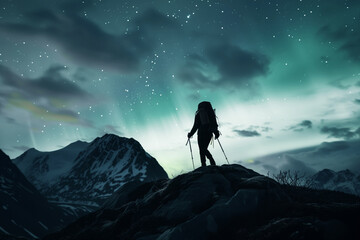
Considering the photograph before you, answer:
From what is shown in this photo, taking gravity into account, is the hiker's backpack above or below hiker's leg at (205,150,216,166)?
above

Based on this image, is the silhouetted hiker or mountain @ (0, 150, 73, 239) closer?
the silhouetted hiker

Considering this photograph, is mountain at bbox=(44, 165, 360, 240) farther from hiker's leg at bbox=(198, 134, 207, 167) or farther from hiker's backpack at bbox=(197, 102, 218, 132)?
hiker's backpack at bbox=(197, 102, 218, 132)

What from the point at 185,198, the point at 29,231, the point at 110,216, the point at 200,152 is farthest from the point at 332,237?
the point at 29,231

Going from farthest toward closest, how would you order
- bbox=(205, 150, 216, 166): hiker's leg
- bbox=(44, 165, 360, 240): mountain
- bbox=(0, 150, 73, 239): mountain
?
bbox=(0, 150, 73, 239): mountain < bbox=(205, 150, 216, 166): hiker's leg < bbox=(44, 165, 360, 240): mountain

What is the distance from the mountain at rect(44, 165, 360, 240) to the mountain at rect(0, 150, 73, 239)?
526 ft

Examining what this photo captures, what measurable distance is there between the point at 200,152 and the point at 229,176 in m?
2.46

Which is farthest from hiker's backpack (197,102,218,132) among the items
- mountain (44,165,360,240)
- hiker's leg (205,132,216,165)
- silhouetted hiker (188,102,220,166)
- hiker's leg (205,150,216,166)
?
mountain (44,165,360,240)

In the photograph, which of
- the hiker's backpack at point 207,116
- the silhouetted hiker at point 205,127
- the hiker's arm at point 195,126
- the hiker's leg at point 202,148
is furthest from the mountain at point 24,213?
the hiker's backpack at point 207,116

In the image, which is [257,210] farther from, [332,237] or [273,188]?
[332,237]

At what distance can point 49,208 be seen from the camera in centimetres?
19175

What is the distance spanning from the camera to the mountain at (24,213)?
482ft

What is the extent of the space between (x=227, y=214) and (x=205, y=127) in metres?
5.84

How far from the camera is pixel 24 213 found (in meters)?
166

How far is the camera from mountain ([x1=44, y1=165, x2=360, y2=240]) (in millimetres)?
5262
